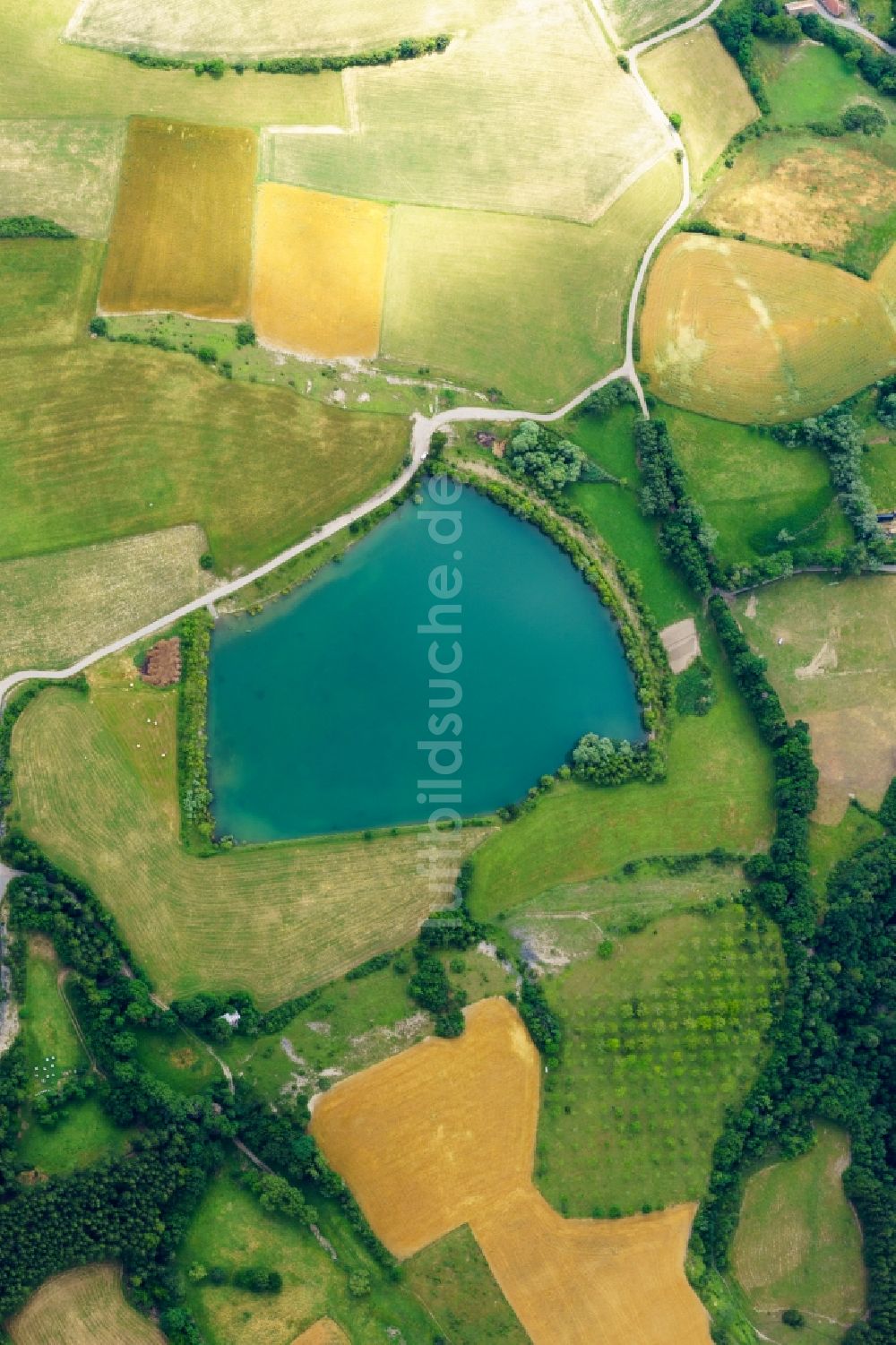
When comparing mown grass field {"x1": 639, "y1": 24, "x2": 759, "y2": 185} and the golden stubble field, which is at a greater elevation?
mown grass field {"x1": 639, "y1": 24, "x2": 759, "y2": 185}

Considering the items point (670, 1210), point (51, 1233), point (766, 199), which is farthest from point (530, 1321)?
point (766, 199)

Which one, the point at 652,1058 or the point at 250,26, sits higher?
the point at 250,26

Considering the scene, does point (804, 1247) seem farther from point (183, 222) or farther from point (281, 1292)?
point (183, 222)

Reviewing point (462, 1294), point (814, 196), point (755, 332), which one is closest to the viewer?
point (462, 1294)

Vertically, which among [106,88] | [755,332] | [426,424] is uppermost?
[106,88]

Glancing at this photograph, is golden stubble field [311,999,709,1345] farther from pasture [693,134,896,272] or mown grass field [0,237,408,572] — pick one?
pasture [693,134,896,272]

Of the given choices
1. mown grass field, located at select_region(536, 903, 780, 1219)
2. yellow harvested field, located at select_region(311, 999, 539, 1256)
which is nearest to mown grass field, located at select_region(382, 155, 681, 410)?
mown grass field, located at select_region(536, 903, 780, 1219)

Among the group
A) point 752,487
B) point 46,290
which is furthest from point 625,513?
point 46,290

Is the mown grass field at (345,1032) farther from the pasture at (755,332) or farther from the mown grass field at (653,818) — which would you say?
the pasture at (755,332)
